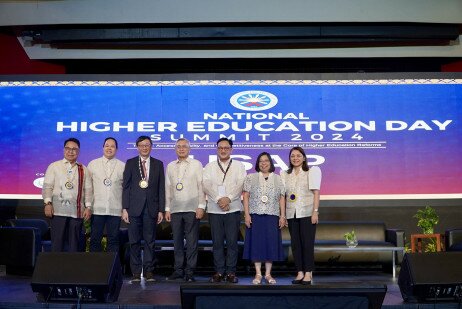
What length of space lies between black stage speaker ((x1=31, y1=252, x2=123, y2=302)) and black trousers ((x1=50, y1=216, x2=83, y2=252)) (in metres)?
1.39

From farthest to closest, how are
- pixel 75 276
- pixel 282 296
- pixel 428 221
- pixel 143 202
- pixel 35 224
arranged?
pixel 35 224 → pixel 428 221 → pixel 143 202 → pixel 75 276 → pixel 282 296

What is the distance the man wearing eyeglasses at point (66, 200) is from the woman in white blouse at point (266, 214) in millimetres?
1587

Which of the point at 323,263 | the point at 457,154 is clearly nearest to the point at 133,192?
the point at 323,263

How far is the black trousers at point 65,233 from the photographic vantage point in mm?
5406

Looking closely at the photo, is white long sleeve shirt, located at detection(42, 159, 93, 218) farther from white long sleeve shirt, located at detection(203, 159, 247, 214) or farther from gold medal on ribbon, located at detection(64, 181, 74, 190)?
white long sleeve shirt, located at detection(203, 159, 247, 214)

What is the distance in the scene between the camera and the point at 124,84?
7.84 metres

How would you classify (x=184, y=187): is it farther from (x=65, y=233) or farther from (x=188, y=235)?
(x=65, y=233)

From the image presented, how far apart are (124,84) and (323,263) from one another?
11.6 ft

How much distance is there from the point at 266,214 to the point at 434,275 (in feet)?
5.82

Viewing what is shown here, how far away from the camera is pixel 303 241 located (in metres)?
5.23

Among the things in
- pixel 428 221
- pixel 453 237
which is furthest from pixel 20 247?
pixel 453 237

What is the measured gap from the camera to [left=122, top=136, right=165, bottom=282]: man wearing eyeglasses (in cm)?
563

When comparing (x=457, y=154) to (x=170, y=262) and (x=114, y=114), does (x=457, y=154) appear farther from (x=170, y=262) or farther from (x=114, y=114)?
(x=114, y=114)

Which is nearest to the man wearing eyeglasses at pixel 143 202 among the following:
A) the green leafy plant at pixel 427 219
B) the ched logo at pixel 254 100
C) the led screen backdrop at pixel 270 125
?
the led screen backdrop at pixel 270 125
